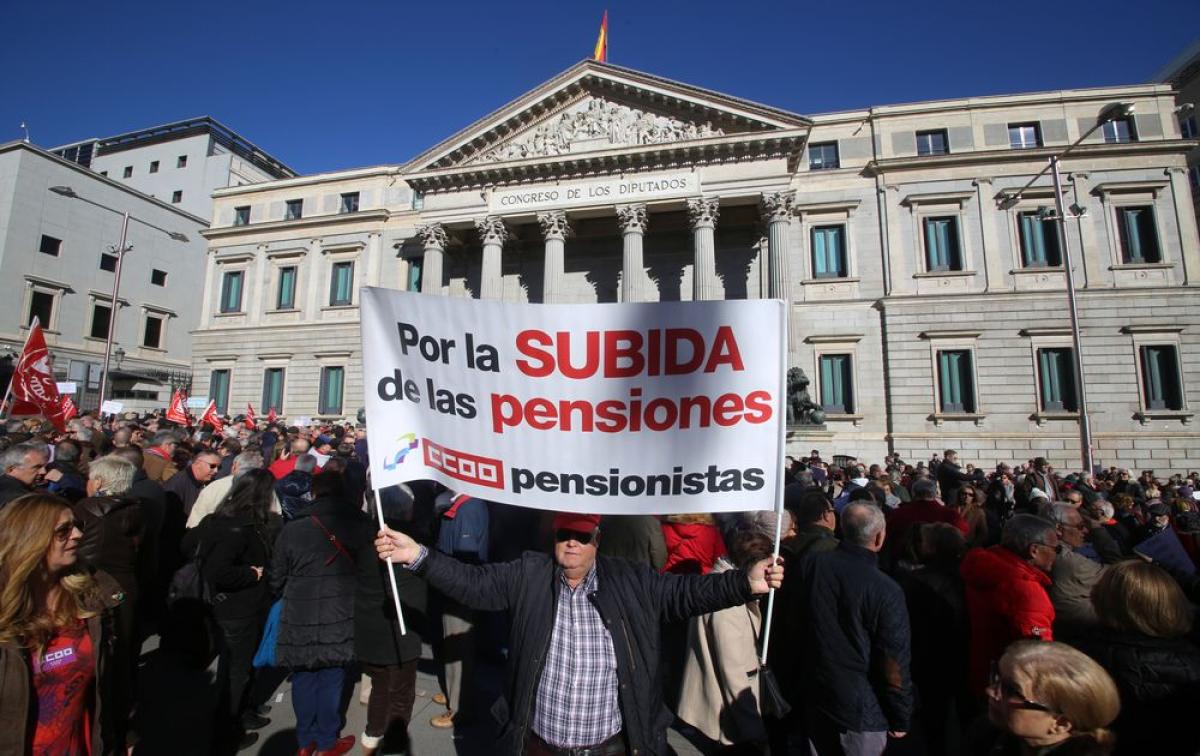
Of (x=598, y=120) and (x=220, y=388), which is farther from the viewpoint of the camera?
(x=220, y=388)

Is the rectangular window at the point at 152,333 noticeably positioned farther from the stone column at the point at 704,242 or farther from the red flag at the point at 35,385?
the stone column at the point at 704,242

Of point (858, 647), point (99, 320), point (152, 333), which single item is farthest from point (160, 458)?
point (152, 333)

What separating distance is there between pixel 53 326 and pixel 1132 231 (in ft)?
172

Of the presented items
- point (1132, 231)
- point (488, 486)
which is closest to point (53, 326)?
point (488, 486)

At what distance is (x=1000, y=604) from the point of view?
11.2 feet

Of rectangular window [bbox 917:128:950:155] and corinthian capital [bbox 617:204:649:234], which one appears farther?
rectangular window [bbox 917:128:950:155]

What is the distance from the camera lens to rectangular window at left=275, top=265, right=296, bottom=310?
2928 centimetres

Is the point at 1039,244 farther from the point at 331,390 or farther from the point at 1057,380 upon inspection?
the point at 331,390

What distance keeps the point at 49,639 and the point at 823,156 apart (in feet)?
87.4

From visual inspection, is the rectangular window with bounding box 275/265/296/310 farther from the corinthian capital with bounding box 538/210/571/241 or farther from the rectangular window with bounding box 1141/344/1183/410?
the rectangular window with bounding box 1141/344/1183/410

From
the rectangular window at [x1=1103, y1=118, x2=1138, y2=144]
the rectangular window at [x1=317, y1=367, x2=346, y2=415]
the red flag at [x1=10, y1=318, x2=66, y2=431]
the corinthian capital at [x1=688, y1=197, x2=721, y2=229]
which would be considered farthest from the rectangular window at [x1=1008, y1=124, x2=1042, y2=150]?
the rectangular window at [x1=317, y1=367, x2=346, y2=415]

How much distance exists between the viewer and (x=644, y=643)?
2.53 metres

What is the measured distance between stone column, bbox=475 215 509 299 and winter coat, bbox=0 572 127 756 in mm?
21421

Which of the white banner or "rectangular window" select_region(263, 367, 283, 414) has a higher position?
"rectangular window" select_region(263, 367, 283, 414)
